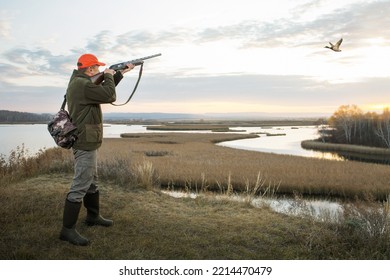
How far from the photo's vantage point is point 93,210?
20.8 feet

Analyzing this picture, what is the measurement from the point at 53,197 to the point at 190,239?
12.5ft

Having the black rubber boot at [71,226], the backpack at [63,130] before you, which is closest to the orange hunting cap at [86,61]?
the backpack at [63,130]

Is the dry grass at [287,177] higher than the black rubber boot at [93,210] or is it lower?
lower

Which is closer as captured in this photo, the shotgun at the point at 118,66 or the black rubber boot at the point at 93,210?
the shotgun at the point at 118,66

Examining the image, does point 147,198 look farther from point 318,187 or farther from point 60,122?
point 318,187

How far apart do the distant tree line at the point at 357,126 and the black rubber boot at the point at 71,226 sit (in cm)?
6198

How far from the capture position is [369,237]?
596 centimetres

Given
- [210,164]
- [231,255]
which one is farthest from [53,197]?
[210,164]

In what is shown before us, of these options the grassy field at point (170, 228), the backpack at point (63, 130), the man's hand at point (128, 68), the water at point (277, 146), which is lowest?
the water at point (277, 146)

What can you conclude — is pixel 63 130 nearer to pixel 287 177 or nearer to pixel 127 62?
pixel 127 62

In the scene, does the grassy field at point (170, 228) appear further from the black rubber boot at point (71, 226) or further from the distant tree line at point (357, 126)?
the distant tree line at point (357, 126)

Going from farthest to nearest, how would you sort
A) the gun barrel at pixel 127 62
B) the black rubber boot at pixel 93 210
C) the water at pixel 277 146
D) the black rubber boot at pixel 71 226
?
the water at pixel 277 146 < the black rubber boot at pixel 93 210 < the gun barrel at pixel 127 62 < the black rubber boot at pixel 71 226

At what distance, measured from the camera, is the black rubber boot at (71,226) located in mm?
5455

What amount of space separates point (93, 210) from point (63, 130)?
5.67 feet
